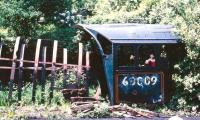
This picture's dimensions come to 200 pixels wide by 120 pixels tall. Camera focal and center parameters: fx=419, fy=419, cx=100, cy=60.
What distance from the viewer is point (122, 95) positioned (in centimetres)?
1370

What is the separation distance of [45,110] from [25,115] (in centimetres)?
130

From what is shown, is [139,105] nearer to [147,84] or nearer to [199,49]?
[147,84]

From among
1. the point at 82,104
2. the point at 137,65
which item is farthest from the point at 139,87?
the point at 82,104

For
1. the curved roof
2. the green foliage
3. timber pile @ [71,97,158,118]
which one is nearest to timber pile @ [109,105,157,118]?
timber pile @ [71,97,158,118]

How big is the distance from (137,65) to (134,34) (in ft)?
3.41

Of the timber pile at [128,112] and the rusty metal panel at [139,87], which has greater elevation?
the rusty metal panel at [139,87]

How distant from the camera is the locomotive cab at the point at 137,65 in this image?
1355 centimetres

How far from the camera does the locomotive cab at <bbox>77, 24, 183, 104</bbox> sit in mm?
13555

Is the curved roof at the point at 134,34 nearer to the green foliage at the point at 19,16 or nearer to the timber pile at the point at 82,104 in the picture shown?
the timber pile at the point at 82,104

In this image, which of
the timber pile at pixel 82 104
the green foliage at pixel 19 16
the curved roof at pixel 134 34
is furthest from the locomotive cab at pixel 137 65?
the green foliage at pixel 19 16

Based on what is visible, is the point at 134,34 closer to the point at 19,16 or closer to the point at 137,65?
the point at 137,65

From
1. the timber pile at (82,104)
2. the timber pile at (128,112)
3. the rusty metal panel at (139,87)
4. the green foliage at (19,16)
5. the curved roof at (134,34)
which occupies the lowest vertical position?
the timber pile at (128,112)

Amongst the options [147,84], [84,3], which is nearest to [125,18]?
[84,3]

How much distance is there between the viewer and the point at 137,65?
13914mm
